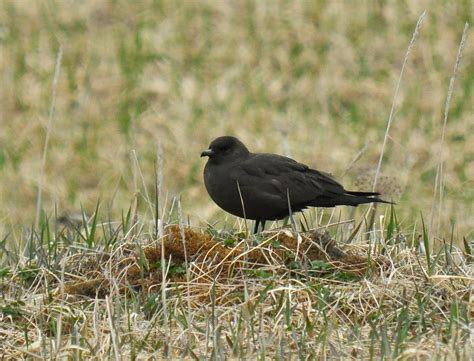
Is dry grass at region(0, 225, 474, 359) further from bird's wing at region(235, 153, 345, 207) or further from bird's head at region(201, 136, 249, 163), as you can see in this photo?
bird's head at region(201, 136, 249, 163)

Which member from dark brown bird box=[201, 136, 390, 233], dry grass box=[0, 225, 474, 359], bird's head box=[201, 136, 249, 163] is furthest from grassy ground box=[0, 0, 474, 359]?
bird's head box=[201, 136, 249, 163]

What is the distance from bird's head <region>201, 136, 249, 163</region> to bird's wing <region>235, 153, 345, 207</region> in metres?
0.11

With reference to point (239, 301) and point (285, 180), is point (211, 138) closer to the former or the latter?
point (285, 180)

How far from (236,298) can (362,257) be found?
83 centimetres

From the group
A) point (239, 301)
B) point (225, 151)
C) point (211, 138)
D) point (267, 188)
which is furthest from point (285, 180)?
point (211, 138)

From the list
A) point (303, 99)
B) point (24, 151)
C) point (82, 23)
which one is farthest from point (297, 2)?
point (24, 151)

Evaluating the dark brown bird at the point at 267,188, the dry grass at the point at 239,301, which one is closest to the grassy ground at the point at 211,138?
the dry grass at the point at 239,301

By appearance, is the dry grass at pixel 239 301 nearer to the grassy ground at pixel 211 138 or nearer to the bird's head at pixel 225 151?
the grassy ground at pixel 211 138

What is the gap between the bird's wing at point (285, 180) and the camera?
7027mm

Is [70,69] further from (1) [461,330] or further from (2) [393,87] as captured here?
(1) [461,330]

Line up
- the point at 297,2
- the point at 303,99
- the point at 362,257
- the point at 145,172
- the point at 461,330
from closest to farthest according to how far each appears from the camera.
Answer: the point at 461,330
the point at 362,257
the point at 145,172
the point at 303,99
the point at 297,2

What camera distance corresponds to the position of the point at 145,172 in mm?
Result: 11305

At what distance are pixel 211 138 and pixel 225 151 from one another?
4.24 metres

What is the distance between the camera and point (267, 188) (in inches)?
276
